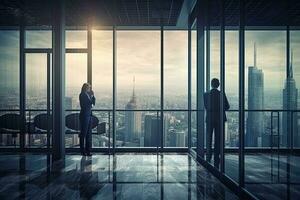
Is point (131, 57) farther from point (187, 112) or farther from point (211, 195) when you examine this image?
point (211, 195)

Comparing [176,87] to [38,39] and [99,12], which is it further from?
[38,39]

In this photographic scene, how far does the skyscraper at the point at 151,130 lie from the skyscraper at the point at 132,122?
205 mm

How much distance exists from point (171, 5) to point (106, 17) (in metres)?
1.51

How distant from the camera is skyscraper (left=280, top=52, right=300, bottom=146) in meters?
2.89

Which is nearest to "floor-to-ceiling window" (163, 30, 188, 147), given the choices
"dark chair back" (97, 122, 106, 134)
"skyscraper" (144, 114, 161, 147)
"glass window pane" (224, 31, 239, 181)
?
"skyscraper" (144, 114, 161, 147)

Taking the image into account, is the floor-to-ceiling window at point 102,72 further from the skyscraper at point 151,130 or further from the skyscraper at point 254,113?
the skyscraper at point 254,113

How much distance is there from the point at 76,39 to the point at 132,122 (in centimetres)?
219

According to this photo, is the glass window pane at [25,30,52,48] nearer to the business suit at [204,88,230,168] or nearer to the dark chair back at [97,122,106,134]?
the dark chair back at [97,122,106,134]

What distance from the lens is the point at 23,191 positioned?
4.26 meters

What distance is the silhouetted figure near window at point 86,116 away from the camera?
7145mm

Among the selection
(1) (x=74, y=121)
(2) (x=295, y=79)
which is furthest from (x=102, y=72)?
(2) (x=295, y=79)

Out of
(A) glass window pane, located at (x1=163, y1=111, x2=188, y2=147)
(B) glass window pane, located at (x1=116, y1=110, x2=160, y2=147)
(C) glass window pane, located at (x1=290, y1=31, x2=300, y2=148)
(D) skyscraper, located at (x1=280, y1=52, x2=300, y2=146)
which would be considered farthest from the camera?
(A) glass window pane, located at (x1=163, y1=111, x2=188, y2=147)

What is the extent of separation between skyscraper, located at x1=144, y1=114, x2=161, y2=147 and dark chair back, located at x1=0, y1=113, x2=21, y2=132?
9.17 feet

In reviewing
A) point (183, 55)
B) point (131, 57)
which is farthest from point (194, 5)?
point (131, 57)
